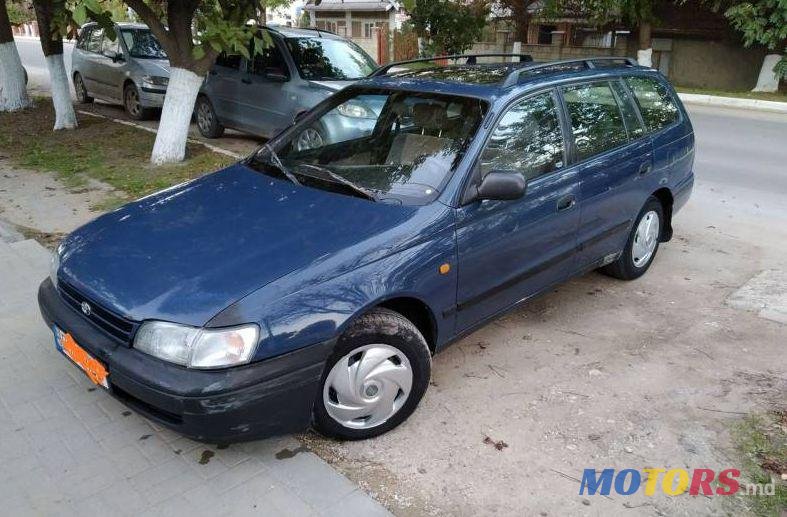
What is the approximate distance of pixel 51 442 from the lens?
301 centimetres

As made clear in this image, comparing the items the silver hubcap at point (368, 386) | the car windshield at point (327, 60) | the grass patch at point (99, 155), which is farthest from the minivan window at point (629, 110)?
the grass patch at point (99, 155)

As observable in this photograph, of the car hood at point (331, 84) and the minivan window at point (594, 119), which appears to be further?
the car hood at point (331, 84)

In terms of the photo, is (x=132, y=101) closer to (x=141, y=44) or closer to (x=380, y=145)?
(x=141, y=44)

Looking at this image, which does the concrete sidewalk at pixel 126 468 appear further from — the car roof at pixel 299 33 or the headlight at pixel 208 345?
the car roof at pixel 299 33

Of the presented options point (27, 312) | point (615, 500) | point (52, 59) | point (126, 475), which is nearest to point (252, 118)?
point (52, 59)

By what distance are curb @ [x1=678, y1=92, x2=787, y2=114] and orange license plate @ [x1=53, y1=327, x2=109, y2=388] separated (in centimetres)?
1681

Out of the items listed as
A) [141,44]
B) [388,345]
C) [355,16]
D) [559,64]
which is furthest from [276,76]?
[355,16]

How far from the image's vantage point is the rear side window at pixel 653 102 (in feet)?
15.6

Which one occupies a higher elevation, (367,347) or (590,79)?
(590,79)

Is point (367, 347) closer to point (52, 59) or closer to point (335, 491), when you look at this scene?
point (335, 491)

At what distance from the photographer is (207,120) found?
10.2 meters

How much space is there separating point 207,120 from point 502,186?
8.11 meters

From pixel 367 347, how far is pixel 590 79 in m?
2.55

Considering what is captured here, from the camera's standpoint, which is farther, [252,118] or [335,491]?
[252,118]
